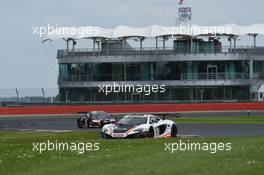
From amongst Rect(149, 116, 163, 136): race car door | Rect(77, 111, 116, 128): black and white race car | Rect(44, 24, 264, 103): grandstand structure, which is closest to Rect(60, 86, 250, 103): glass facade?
Rect(44, 24, 264, 103): grandstand structure

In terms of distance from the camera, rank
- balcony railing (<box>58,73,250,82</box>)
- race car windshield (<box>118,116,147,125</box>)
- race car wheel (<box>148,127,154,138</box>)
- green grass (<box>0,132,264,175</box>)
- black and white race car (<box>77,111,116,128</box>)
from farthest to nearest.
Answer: balcony railing (<box>58,73,250,82</box>) < black and white race car (<box>77,111,116,128</box>) < race car windshield (<box>118,116,147,125</box>) < race car wheel (<box>148,127,154,138</box>) < green grass (<box>0,132,264,175</box>)

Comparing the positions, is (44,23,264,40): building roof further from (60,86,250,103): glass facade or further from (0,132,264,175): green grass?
(0,132,264,175): green grass

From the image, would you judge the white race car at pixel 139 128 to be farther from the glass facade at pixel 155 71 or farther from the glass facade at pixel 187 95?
the glass facade at pixel 155 71

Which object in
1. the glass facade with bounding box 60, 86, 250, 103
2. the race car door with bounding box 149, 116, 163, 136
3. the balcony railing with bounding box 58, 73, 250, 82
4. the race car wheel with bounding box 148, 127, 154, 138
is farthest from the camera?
the balcony railing with bounding box 58, 73, 250, 82

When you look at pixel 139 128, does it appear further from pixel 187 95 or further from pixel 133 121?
pixel 187 95

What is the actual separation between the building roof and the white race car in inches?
2116

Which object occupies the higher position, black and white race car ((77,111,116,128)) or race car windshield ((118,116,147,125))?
race car windshield ((118,116,147,125))

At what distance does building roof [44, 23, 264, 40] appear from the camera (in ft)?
273

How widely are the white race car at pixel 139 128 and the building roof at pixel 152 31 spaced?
53735 millimetres

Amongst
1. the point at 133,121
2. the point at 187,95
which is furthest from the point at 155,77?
the point at 133,121

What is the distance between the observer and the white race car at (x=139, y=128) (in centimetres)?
2827

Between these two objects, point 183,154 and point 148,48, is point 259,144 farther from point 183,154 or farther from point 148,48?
point 148,48

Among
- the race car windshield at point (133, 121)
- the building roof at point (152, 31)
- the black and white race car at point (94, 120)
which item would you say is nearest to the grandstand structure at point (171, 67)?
the building roof at point (152, 31)

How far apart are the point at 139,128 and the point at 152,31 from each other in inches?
2344
